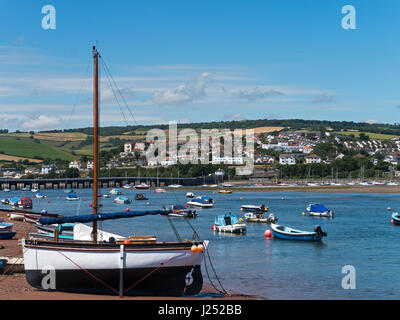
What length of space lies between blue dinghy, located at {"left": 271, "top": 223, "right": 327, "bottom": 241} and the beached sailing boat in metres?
23.3

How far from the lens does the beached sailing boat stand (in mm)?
22641

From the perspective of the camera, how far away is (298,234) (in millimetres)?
45969

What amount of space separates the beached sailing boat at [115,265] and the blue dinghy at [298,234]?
76.4ft

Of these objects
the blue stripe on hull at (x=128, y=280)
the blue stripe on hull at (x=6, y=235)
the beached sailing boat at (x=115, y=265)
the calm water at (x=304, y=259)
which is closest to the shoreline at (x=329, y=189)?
the calm water at (x=304, y=259)

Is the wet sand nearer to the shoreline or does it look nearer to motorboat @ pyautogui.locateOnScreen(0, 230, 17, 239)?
motorboat @ pyautogui.locateOnScreen(0, 230, 17, 239)

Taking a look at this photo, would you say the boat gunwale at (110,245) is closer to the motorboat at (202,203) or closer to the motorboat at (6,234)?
the motorboat at (6,234)

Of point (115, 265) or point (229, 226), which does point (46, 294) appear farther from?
point (229, 226)

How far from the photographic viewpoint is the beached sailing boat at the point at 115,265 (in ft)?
74.3

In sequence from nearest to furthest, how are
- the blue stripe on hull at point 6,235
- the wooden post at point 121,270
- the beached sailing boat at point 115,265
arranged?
the wooden post at point 121,270
the beached sailing boat at point 115,265
the blue stripe on hull at point 6,235

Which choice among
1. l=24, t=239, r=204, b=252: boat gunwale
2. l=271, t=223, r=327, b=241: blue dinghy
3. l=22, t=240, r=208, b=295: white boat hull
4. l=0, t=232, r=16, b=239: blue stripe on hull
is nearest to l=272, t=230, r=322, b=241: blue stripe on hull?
l=271, t=223, r=327, b=241: blue dinghy

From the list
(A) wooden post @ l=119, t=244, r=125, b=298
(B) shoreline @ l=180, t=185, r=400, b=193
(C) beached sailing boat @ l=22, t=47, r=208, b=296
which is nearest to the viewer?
(A) wooden post @ l=119, t=244, r=125, b=298

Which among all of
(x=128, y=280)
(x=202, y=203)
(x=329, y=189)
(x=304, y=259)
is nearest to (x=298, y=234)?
(x=304, y=259)
